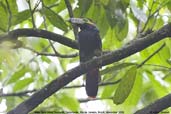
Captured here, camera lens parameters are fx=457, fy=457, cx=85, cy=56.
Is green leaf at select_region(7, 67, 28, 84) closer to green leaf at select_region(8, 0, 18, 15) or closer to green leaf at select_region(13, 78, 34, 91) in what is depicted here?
green leaf at select_region(13, 78, 34, 91)

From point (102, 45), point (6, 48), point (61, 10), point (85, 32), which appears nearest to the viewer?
point (6, 48)

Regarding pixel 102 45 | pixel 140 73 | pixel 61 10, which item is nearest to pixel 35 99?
pixel 140 73

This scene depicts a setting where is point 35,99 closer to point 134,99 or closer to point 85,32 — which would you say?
point 134,99

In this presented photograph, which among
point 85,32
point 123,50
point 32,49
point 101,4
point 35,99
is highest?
point 85,32

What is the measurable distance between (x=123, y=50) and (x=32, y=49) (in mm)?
523

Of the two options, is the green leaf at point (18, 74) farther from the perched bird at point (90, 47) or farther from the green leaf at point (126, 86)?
the green leaf at point (126, 86)

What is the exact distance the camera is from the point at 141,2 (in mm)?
2166

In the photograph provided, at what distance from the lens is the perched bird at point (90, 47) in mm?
2467

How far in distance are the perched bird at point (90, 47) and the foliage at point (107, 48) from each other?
124mm

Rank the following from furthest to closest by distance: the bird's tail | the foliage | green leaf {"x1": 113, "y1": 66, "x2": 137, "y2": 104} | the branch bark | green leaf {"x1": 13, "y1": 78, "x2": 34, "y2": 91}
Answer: the bird's tail → green leaf {"x1": 13, "y1": 78, "x2": 34, "y2": 91} → the foliage → green leaf {"x1": 113, "y1": 66, "x2": 137, "y2": 104} → the branch bark

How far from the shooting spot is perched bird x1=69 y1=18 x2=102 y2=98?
2.47m

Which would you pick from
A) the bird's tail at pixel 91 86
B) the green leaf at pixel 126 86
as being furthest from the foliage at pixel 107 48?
the bird's tail at pixel 91 86

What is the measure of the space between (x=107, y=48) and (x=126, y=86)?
0.49 m

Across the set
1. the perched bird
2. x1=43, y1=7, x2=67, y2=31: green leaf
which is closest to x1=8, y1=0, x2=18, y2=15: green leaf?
x1=43, y1=7, x2=67, y2=31: green leaf
